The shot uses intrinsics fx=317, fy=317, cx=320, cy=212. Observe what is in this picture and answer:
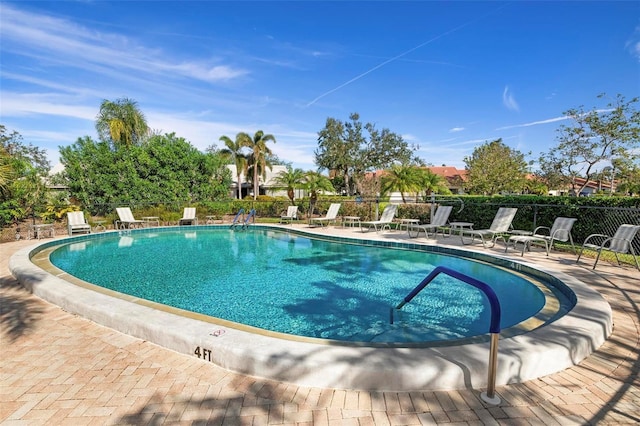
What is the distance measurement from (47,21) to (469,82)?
23182 mm

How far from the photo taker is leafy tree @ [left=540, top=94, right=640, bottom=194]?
17.9 metres

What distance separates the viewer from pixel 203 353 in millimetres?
2828

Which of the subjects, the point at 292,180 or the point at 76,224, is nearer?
the point at 76,224

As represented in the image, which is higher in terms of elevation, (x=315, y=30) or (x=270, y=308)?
A: (x=315, y=30)

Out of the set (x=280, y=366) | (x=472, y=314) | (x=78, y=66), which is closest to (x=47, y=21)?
(x=78, y=66)

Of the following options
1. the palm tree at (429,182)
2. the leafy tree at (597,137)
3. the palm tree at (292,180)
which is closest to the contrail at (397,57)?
the palm tree at (429,182)

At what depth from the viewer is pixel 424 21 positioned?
50.0 ft

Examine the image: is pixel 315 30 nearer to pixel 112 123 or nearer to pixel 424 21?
pixel 424 21

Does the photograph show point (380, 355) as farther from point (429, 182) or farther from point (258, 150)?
point (258, 150)

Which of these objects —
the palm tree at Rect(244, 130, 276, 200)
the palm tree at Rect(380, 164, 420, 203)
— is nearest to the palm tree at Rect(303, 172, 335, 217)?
the palm tree at Rect(380, 164, 420, 203)

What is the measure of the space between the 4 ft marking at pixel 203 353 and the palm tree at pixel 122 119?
23.3m

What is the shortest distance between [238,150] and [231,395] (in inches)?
A: 1317

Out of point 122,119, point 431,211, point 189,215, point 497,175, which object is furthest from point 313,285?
point 497,175

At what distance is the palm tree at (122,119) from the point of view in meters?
21.8
